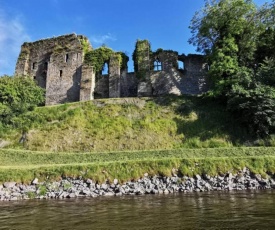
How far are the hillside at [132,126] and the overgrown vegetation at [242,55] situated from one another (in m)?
2.18

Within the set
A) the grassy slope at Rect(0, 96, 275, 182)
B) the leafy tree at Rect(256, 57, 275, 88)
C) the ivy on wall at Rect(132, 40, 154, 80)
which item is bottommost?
the grassy slope at Rect(0, 96, 275, 182)

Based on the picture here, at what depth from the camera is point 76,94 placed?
151 ft

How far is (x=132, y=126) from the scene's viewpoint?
3177cm

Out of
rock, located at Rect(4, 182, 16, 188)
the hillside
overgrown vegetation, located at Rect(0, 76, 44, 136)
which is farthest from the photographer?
overgrown vegetation, located at Rect(0, 76, 44, 136)

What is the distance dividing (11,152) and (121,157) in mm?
10217

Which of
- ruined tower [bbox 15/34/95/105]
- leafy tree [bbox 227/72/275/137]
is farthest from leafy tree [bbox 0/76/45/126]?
leafy tree [bbox 227/72/275/137]

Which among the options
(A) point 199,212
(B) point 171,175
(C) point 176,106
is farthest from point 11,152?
(A) point 199,212

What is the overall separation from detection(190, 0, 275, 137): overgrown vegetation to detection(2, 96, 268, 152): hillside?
7.14ft

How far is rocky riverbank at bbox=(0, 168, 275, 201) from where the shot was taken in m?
16.3

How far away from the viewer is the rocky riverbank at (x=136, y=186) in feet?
53.4

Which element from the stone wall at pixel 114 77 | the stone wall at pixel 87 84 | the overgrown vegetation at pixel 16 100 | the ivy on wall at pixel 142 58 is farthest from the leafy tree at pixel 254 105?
the overgrown vegetation at pixel 16 100

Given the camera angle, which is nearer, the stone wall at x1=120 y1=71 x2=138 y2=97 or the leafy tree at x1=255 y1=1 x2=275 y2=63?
the leafy tree at x1=255 y1=1 x2=275 y2=63

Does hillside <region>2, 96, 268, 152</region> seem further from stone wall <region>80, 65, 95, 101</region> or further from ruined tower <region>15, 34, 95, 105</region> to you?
ruined tower <region>15, 34, 95, 105</region>

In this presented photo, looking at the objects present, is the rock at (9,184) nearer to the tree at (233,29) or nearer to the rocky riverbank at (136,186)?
the rocky riverbank at (136,186)
